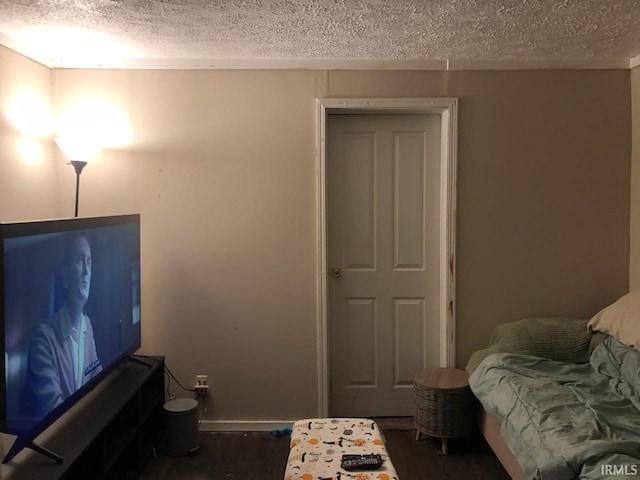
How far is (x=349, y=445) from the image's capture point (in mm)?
2361

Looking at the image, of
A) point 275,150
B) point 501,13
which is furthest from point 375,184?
point 501,13

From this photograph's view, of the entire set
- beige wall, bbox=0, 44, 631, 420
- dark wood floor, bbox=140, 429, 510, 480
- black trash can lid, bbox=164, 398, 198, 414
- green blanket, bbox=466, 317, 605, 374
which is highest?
beige wall, bbox=0, 44, 631, 420

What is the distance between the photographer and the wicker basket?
313cm

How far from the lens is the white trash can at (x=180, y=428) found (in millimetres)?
3123

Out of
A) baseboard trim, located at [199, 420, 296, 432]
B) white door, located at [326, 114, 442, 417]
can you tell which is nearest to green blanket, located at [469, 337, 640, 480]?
white door, located at [326, 114, 442, 417]

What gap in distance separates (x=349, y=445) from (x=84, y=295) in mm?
1311

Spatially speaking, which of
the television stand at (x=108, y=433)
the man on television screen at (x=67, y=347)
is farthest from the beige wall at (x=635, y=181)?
the man on television screen at (x=67, y=347)

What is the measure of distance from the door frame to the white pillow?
815 millimetres

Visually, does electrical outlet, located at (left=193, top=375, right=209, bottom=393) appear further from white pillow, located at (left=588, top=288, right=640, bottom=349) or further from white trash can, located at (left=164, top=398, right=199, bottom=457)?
white pillow, located at (left=588, top=288, right=640, bottom=349)

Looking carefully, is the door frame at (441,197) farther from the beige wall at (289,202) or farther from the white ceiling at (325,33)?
the white ceiling at (325,33)

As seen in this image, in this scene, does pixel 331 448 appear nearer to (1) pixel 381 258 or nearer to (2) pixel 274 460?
(2) pixel 274 460

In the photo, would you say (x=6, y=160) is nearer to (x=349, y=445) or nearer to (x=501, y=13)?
(x=349, y=445)

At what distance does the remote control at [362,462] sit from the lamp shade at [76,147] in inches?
81.4

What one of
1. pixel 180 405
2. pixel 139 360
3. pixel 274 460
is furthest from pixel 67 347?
pixel 274 460
